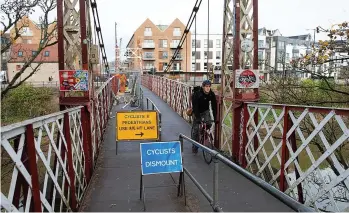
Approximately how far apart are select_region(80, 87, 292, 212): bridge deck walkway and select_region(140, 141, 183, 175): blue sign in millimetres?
468

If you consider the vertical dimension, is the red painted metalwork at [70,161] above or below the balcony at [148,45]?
below

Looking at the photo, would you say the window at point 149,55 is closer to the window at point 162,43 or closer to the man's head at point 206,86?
the window at point 162,43

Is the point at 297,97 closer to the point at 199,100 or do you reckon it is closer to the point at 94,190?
the point at 199,100

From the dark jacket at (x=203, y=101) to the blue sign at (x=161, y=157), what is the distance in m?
2.57

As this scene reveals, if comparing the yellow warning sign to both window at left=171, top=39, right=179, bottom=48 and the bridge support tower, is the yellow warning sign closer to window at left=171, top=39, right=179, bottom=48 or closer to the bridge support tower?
the bridge support tower

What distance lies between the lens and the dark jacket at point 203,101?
6906mm

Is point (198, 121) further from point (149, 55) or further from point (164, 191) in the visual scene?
point (149, 55)

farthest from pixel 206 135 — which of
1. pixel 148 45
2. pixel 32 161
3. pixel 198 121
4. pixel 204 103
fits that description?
pixel 148 45

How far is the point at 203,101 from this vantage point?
6.93m

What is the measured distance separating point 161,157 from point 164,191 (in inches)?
29.3

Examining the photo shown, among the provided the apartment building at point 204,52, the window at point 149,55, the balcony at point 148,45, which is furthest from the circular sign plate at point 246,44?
the balcony at point 148,45

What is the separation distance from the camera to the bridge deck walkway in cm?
430

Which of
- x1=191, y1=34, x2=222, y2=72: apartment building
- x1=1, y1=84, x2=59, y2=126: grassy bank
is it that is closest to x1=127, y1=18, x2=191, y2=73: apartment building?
x1=191, y1=34, x2=222, y2=72: apartment building

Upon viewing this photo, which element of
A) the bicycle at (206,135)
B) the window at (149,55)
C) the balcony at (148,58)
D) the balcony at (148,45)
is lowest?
the bicycle at (206,135)
